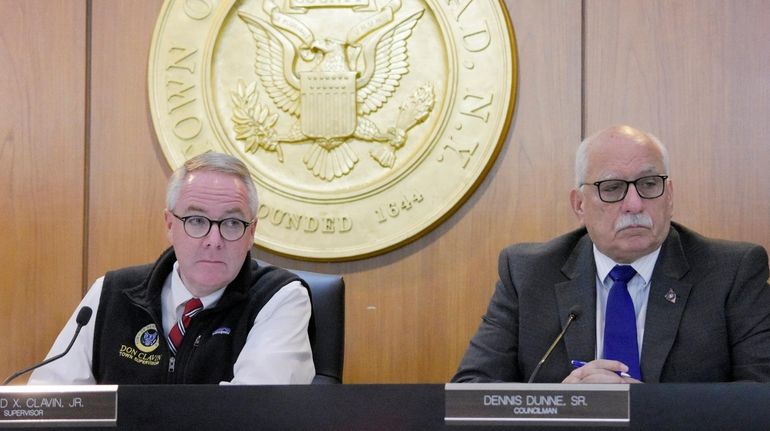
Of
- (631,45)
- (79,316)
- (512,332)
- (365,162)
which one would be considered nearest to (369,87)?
(365,162)

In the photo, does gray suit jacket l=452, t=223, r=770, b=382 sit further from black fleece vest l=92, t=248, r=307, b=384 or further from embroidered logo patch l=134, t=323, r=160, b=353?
embroidered logo patch l=134, t=323, r=160, b=353

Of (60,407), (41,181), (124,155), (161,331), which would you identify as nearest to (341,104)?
(124,155)

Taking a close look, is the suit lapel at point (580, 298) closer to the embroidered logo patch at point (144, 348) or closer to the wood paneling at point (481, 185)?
the wood paneling at point (481, 185)

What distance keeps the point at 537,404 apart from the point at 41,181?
2.81m

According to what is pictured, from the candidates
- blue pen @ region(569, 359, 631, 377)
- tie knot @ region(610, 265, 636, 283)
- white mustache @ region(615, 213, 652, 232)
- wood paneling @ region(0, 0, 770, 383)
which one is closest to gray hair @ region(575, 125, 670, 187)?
white mustache @ region(615, 213, 652, 232)

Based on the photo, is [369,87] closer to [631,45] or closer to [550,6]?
[550,6]

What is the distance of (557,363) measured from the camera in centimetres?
248

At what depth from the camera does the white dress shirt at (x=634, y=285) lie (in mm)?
2514

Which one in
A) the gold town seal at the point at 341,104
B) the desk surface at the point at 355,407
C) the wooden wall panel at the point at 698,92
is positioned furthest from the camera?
the gold town seal at the point at 341,104

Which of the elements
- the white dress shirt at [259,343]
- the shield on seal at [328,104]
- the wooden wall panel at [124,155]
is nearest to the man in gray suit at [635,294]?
the white dress shirt at [259,343]

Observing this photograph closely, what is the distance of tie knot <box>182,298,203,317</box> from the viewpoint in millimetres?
2557

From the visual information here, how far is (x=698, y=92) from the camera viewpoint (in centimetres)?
336

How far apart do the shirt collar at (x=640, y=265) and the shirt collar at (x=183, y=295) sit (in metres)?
1.02

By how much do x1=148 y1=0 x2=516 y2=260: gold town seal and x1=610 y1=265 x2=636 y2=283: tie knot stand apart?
959 mm
